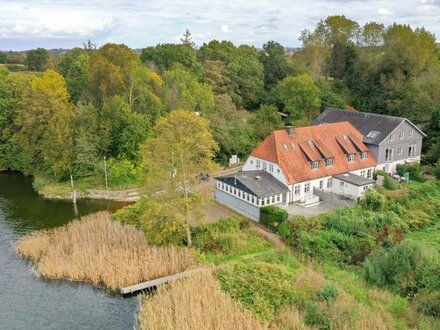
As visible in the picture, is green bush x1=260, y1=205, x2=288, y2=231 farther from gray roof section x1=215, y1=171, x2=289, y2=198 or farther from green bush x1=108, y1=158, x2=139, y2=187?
green bush x1=108, y1=158, x2=139, y2=187

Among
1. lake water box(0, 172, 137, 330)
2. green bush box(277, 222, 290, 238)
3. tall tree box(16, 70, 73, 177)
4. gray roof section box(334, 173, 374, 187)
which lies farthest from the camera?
tall tree box(16, 70, 73, 177)

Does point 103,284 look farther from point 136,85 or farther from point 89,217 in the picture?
point 136,85

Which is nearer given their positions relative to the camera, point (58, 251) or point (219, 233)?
point (58, 251)

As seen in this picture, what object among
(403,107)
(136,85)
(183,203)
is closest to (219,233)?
(183,203)

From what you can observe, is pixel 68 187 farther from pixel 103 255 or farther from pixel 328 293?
pixel 328 293

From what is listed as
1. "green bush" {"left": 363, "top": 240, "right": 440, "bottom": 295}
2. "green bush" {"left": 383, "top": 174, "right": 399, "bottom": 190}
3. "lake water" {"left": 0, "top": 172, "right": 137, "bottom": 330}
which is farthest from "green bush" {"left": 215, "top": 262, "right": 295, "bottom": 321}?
"green bush" {"left": 383, "top": 174, "right": 399, "bottom": 190}

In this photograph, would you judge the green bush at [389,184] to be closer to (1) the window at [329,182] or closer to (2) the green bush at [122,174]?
(1) the window at [329,182]

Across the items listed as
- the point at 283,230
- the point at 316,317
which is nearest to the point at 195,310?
the point at 316,317

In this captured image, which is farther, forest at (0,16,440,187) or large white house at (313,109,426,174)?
forest at (0,16,440,187)
